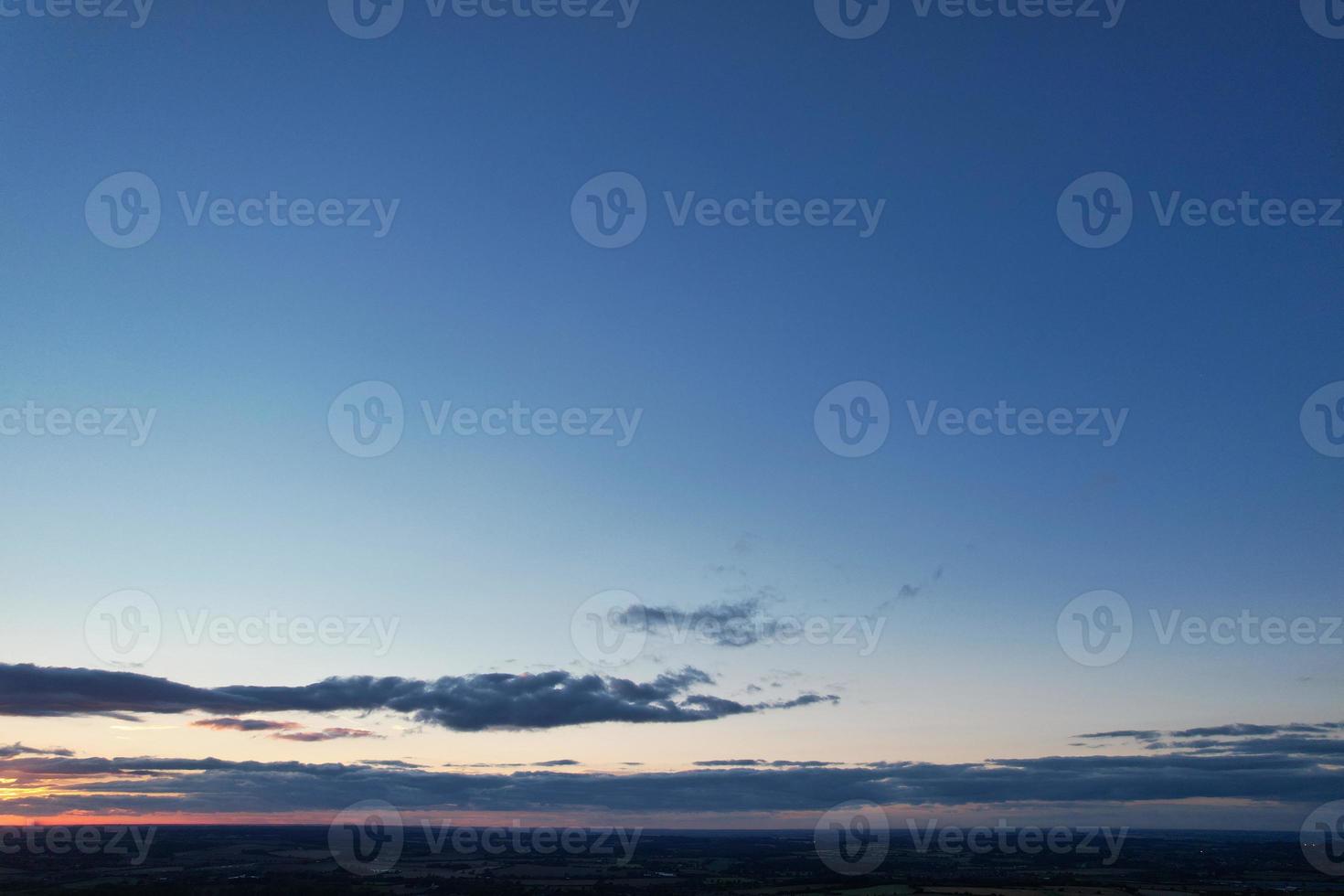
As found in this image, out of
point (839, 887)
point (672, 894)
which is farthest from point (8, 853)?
point (839, 887)

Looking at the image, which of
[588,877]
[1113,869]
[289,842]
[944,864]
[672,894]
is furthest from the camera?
[289,842]

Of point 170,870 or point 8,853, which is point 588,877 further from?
point 8,853

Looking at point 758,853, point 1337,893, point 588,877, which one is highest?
point 1337,893

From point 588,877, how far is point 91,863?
198 feet

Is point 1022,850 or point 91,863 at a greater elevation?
point 91,863

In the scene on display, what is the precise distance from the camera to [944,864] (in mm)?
158375

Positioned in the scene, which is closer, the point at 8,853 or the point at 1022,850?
the point at 8,853

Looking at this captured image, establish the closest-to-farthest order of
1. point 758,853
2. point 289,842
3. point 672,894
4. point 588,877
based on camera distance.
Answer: point 672,894, point 588,877, point 289,842, point 758,853

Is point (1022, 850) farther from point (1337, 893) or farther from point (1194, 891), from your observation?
point (1337, 893)

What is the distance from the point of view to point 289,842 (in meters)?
176

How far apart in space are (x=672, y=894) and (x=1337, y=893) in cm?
7087
